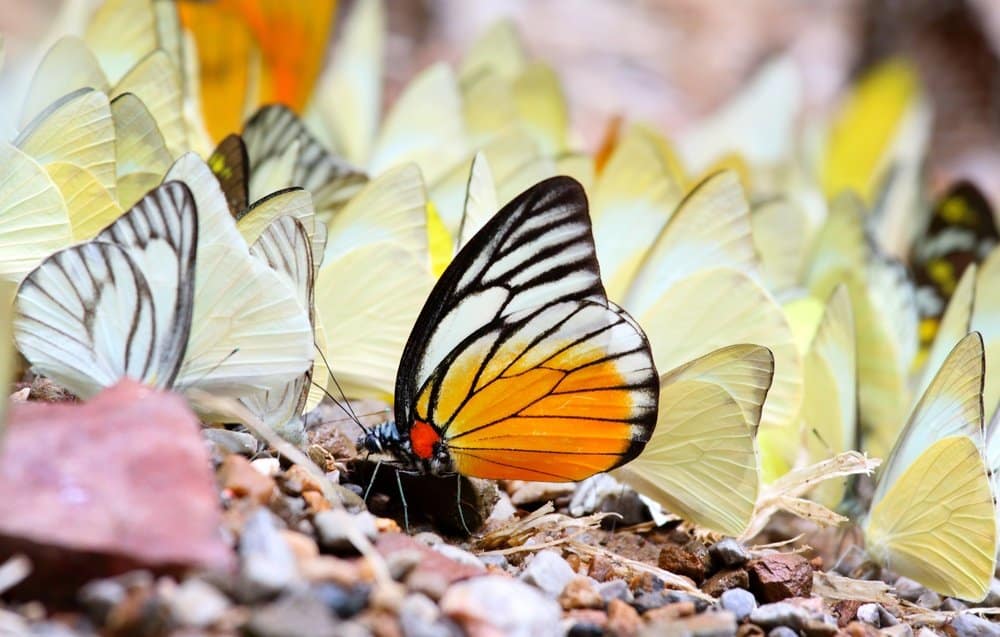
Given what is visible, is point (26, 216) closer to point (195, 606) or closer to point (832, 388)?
point (195, 606)

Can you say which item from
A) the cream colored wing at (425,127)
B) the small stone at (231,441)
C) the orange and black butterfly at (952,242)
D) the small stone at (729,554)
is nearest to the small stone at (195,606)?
the small stone at (231,441)

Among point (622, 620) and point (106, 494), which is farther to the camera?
point (622, 620)

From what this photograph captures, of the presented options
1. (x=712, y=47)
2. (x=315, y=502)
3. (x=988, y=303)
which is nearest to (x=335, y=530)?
(x=315, y=502)

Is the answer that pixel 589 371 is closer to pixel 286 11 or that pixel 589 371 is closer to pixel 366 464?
pixel 366 464

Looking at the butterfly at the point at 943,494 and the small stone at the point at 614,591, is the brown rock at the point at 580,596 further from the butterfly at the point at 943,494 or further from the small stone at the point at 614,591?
the butterfly at the point at 943,494

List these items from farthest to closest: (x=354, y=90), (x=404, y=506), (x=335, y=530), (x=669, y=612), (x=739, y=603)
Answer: (x=354, y=90) → (x=404, y=506) → (x=739, y=603) → (x=669, y=612) → (x=335, y=530)

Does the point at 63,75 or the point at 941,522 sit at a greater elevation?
the point at 63,75

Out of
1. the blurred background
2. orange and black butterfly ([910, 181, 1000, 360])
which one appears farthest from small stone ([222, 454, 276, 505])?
the blurred background
